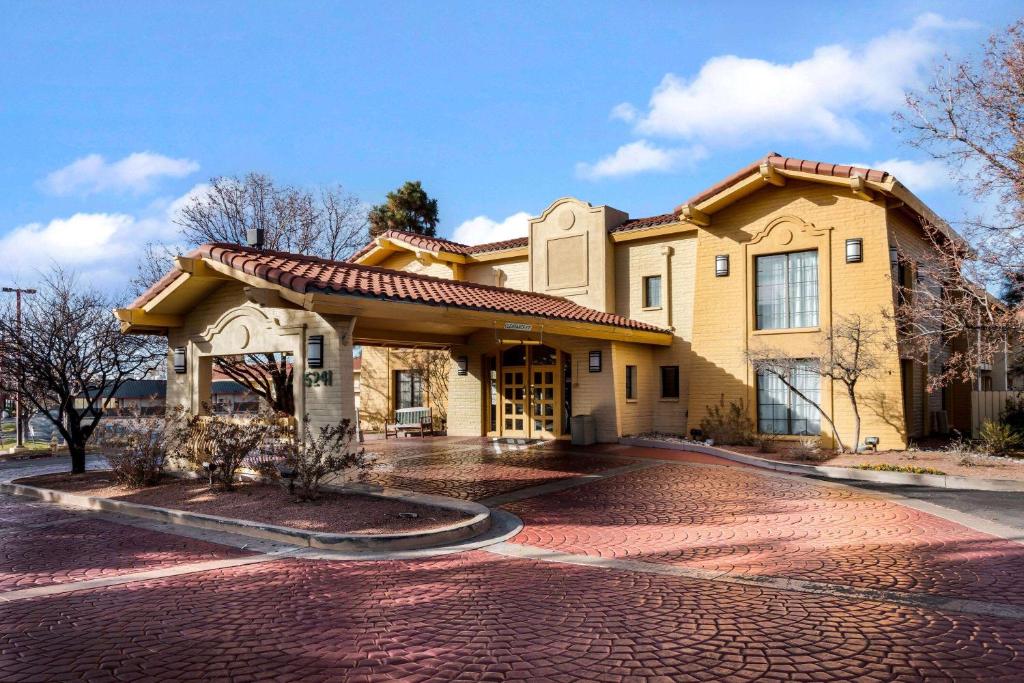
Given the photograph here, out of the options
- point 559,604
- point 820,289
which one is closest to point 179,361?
point 559,604

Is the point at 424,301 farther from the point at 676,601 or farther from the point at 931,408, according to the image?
the point at 931,408

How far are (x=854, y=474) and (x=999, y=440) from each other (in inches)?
156

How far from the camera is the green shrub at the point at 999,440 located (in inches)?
607

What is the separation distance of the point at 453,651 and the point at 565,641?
0.80 meters

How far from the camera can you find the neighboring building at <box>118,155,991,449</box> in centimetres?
1420

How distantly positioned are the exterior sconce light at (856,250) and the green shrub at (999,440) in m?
4.70

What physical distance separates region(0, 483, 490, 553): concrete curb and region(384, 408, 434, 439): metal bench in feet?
36.9

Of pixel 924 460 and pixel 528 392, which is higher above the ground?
pixel 528 392

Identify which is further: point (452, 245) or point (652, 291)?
point (452, 245)

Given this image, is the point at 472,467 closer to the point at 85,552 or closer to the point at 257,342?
the point at 257,342

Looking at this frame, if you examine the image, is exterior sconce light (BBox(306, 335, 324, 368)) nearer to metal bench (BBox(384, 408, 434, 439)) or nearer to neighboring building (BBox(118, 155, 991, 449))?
neighboring building (BBox(118, 155, 991, 449))

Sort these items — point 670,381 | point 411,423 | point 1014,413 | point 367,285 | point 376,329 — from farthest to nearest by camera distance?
point 411,423, point 670,381, point 376,329, point 1014,413, point 367,285

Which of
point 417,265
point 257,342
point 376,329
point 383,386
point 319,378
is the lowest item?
point 383,386

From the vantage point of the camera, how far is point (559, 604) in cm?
599
